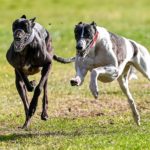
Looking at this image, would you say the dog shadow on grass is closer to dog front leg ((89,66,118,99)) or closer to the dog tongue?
dog front leg ((89,66,118,99))

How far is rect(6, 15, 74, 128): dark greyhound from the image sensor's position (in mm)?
11344

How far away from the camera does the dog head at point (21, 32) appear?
1127 cm

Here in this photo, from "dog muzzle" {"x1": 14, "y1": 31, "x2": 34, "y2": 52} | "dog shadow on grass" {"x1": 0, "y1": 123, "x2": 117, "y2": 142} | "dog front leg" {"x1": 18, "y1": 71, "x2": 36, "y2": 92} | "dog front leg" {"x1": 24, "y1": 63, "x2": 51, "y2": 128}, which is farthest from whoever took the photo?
"dog front leg" {"x1": 18, "y1": 71, "x2": 36, "y2": 92}

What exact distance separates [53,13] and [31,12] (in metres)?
1.24

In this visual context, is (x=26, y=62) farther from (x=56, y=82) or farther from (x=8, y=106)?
(x=56, y=82)

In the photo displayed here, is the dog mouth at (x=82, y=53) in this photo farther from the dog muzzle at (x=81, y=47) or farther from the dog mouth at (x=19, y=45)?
the dog mouth at (x=19, y=45)

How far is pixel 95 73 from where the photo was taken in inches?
427

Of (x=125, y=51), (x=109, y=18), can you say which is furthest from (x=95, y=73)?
(x=109, y=18)

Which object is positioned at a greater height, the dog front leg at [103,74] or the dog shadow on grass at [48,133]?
the dog front leg at [103,74]

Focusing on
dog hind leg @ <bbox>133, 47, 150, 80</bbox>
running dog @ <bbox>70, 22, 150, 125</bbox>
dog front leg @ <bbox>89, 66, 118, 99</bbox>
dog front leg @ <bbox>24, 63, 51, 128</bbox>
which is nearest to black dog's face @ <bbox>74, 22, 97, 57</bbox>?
running dog @ <bbox>70, 22, 150, 125</bbox>

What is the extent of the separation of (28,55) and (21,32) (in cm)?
56

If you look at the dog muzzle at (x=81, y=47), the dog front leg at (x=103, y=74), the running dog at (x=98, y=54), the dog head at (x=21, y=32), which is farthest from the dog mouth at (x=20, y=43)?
the dog front leg at (x=103, y=74)

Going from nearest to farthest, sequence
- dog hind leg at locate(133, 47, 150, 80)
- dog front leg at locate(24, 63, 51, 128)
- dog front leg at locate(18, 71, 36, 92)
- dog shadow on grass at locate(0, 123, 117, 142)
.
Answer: dog shadow on grass at locate(0, 123, 117, 142)
dog front leg at locate(24, 63, 51, 128)
dog front leg at locate(18, 71, 36, 92)
dog hind leg at locate(133, 47, 150, 80)

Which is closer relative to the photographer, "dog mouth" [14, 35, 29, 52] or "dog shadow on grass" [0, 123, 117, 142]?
"dog shadow on grass" [0, 123, 117, 142]
